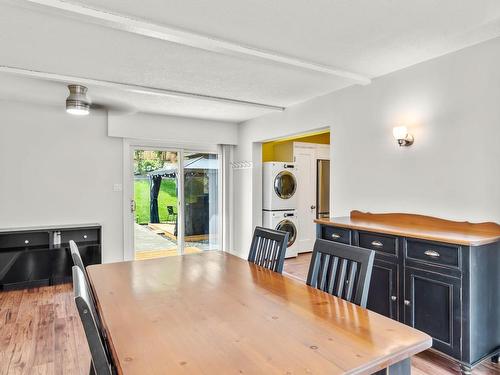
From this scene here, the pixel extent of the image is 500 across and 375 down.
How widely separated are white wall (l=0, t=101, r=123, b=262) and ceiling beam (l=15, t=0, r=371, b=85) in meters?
2.90

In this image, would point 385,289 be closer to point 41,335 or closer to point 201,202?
point 41,335

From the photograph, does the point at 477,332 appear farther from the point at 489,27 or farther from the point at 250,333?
the point at 489,27

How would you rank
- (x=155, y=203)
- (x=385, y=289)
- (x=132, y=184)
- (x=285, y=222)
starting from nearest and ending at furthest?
1. (x=385, y=289)
2. (x=132, y=184)
3. (x=155, y=203)
4. (x=285, y=222)

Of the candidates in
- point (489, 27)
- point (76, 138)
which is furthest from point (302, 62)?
point (76, 138)

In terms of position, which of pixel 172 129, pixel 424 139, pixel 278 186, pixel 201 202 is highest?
pixel 172 129

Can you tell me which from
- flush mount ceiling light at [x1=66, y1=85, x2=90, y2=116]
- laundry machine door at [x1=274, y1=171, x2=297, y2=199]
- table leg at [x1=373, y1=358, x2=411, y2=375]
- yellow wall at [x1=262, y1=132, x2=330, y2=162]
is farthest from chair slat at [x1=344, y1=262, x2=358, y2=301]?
yellow wall at [x1=262, y1=132, x2=330, y2=162]

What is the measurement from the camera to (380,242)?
2.74m

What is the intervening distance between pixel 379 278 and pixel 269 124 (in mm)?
3084

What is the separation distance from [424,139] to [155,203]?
13.3ft

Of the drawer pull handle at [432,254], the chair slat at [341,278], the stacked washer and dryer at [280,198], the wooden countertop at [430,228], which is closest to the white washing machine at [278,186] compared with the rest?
the stacked washer and dryer at [280,198]

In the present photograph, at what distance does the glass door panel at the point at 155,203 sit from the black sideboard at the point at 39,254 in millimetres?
836

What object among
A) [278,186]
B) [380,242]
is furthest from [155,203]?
[380,242]

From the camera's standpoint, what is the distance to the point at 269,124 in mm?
5191

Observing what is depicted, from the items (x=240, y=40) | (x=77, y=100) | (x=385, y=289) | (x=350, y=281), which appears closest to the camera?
(x=350, y=281)
